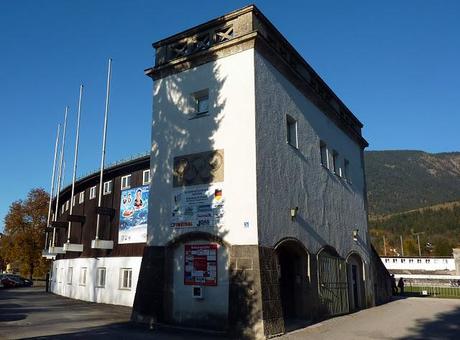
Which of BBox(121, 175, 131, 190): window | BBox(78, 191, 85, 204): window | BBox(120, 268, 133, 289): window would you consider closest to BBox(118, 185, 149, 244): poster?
BBox(121, 175, 131, 190): window

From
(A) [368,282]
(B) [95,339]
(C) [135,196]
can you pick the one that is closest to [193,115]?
(B) [95,339]

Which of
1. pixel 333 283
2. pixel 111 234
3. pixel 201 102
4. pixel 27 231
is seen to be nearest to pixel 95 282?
pixel 111 234

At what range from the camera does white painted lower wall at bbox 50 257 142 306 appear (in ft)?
74.7

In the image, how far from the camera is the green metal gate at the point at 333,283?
54.1 ft

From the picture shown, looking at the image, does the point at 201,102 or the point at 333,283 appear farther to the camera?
the point at 333,283

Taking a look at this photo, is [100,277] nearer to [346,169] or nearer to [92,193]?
[92,193]

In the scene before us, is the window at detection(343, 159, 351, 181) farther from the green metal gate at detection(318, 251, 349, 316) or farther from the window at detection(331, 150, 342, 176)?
the green metal gate at detection(318, 251, 349, 316)

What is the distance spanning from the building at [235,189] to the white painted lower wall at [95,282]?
8.63 m

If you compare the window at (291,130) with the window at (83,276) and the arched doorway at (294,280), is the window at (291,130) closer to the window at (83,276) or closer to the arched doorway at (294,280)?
the arched doorway at (294,280)

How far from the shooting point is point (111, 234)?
24.8 meters

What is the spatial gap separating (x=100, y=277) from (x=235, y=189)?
15.4 meters

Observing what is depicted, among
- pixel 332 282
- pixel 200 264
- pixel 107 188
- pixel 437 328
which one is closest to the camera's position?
pixel 200 264

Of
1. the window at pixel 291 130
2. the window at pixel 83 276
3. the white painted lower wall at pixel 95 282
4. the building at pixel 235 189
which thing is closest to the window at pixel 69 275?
the white painted lower wall at pixel 95 282

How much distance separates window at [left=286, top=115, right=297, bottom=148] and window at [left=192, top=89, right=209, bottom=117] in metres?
3.09
